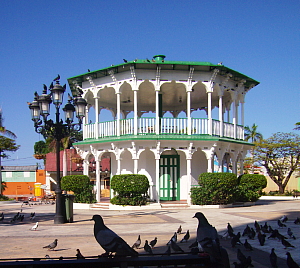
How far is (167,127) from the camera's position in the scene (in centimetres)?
2091

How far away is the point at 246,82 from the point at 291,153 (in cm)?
1528

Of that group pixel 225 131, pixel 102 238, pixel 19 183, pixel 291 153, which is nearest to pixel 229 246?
pixel 102 238

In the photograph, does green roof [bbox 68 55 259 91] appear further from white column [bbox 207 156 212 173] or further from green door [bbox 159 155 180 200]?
green door [bbox 159 155 180 200]

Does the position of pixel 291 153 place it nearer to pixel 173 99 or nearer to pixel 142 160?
pixel 173 99

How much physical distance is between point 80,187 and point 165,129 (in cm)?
601

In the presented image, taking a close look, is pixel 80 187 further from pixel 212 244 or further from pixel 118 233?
pixel 212 244

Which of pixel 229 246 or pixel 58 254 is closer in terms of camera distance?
pixel 58 254

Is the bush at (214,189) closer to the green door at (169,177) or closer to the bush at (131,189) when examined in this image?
the green door at (169,177)

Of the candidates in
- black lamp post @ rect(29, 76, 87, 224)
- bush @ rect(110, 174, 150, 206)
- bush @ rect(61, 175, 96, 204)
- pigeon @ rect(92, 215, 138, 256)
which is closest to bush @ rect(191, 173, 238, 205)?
bush @ rect(110, 174, 150, 206)

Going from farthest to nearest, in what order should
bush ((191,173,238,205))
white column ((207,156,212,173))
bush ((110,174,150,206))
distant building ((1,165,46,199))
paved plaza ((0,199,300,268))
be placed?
1. distant building ((1,165,46,199))
2. white column ((207,156,212,173))
3. bush ((191,173,238,205))
4. bush ((110,174,150,206))
5. paved plaza ((0,199,300,268))

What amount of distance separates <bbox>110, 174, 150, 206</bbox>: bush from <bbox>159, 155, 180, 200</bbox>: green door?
252 cm

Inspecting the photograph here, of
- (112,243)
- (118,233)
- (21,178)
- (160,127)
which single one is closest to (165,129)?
(160,127)

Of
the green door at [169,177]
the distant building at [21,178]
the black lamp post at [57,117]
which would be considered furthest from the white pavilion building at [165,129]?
the distant building at [21,178]

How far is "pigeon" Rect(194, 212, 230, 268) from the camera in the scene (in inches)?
141
